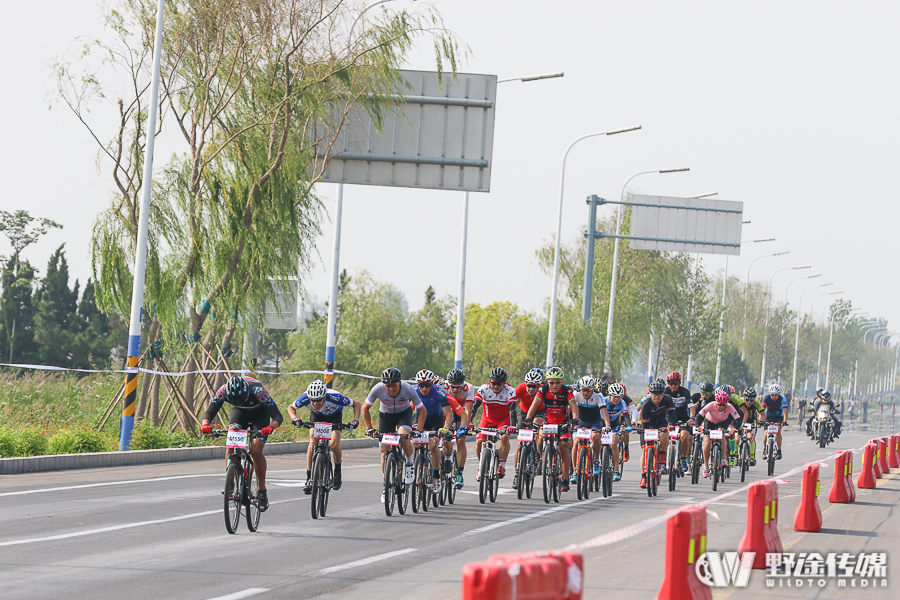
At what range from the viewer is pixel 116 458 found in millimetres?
18672

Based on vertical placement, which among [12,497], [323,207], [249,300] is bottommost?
[12,497]

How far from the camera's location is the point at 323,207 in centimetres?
2614

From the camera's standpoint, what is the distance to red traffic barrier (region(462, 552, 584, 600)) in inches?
175

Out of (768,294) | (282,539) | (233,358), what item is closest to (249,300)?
(233,358)

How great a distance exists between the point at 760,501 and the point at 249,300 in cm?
1587

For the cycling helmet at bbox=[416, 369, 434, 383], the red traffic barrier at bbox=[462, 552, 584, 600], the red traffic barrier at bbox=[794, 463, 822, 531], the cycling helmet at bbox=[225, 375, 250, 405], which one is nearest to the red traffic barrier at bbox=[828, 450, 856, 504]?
the red traffic barrier at bbox=[794, 463, 822, 531]

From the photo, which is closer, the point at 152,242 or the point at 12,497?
the point at 12,497

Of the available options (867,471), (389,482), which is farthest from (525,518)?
(867,471)

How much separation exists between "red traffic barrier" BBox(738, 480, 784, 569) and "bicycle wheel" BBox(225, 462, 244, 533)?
4955 mm

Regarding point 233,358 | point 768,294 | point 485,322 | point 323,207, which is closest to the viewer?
point 323,207

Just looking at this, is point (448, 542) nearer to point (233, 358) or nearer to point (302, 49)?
point (302, 49)

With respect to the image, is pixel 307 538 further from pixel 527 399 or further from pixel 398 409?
pixel 527 399

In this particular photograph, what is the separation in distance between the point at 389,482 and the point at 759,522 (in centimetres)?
469

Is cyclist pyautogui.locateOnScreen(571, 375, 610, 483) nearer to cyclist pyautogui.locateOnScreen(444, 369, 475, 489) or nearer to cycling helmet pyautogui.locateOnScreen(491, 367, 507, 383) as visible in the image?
cycling helmet pyautogui.locateOnScreen(491, 367, 507, 383)
